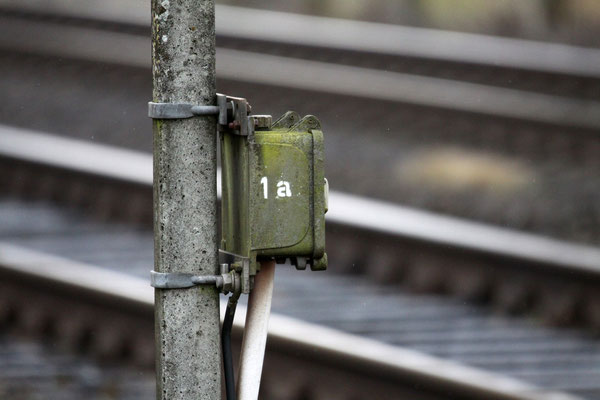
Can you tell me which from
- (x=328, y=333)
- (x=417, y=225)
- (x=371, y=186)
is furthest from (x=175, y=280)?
(x=371, y=186)

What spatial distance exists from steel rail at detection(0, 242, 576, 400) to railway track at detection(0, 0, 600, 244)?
2.23 meters

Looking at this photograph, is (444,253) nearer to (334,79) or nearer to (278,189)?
(334,79)

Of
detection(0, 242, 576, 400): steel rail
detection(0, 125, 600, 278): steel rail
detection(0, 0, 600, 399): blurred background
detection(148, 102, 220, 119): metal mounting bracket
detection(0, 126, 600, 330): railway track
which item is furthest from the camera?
detection(0, 125, 600, 278): steel rail

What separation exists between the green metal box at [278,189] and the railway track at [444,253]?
3.92 m

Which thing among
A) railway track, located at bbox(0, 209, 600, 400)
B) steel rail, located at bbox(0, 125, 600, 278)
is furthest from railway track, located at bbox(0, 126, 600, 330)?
railway track, located at bbox(0, 209, 600, 400)

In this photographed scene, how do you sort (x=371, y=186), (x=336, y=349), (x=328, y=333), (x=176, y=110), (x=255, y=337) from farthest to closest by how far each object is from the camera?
(x=371, y=186) < (x=328, y=333) < (x=336, y=349) < (x=255, y=337) < (x=176, y=110)

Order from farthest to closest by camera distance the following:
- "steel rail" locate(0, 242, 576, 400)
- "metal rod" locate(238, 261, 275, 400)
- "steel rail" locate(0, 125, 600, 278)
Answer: "steel rail" locate(0, 125, 600, 278)
"steel rail" locate(0, 242, 576, 400)
"metal rod" locate(238, 261, 275, 400)

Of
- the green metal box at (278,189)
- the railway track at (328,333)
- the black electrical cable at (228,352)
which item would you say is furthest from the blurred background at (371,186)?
the green metal box at (278,189)

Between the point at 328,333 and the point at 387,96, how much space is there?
4695 mm

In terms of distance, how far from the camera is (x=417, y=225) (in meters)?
6.39

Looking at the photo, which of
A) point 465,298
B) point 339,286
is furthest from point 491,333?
point 339,286

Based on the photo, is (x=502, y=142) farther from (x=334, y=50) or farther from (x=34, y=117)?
(x=34, y=117)

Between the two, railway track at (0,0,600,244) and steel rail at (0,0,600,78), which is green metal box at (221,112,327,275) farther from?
steel rail at (0,0,600,78)

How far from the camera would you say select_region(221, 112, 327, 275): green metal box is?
198 centimetres
